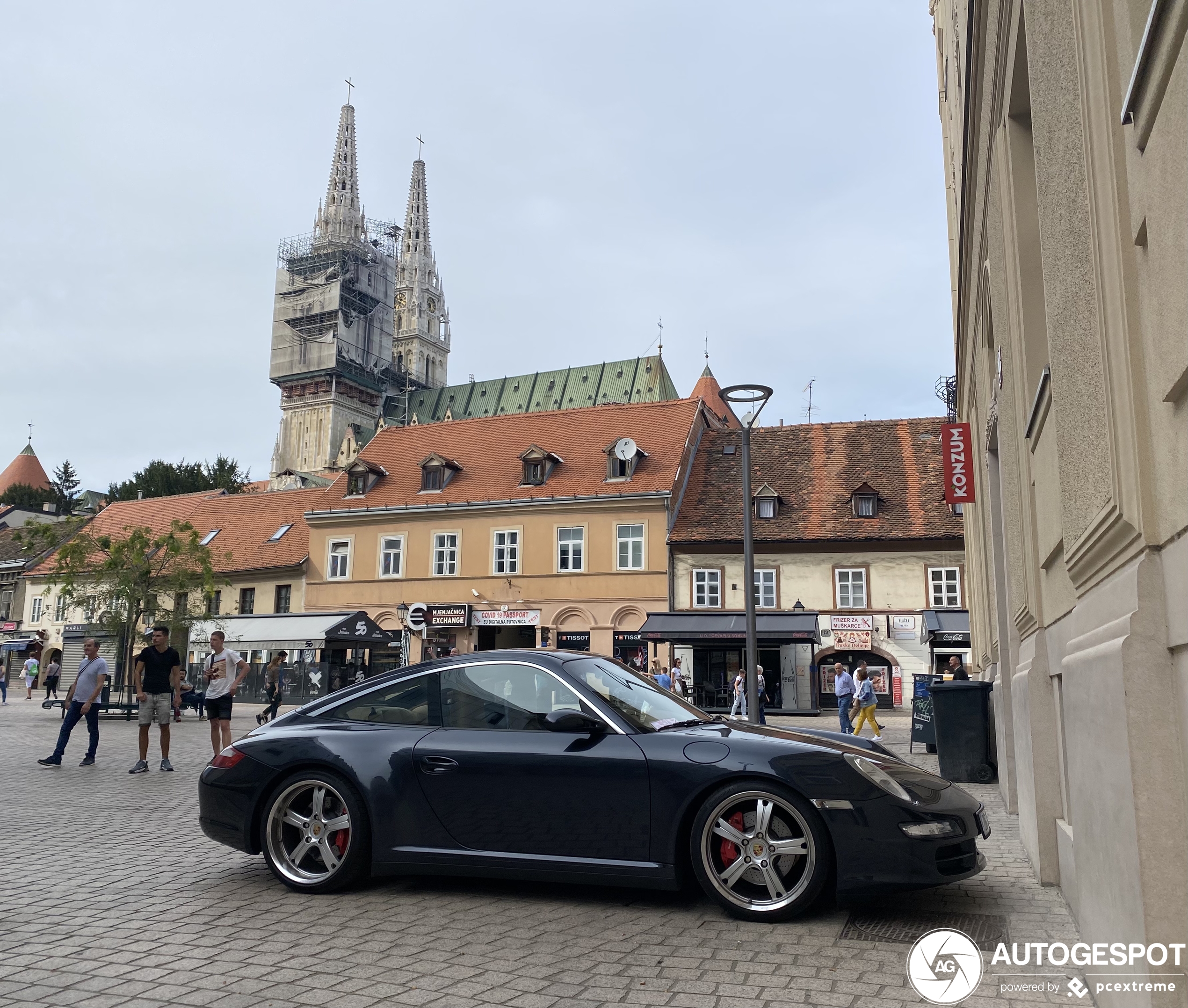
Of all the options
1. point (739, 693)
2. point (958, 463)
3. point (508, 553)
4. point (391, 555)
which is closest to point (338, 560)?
point (391, 555)

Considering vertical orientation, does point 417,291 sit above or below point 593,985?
above

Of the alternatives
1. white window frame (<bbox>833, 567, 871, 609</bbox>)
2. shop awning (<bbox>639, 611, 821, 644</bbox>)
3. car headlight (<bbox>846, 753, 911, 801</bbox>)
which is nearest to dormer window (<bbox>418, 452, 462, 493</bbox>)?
shop awning (<bbox>639, 611, 821, 644</bbox>)

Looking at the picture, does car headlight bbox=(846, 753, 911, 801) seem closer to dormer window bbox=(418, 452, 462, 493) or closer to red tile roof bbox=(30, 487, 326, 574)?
dormer window bbox=(418, 452, 462, 493)

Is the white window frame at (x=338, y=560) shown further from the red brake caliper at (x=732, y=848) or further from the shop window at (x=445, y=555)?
the red brake caliper at (x=732, y=848)

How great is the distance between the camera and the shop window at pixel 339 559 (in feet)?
146

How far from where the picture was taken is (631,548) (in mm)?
39688

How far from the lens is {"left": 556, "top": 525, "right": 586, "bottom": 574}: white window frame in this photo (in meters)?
40.4

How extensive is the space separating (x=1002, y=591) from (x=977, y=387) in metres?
4.82

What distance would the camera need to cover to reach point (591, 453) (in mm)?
43438

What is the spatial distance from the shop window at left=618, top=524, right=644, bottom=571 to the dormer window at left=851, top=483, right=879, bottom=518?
315 inches

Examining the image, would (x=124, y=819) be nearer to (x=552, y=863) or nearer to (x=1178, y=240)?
(x=552, y=863)

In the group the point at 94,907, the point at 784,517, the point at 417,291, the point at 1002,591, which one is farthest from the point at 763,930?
the point at 417,291

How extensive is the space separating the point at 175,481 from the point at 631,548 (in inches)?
1803

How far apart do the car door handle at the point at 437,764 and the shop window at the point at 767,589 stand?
104 feet
